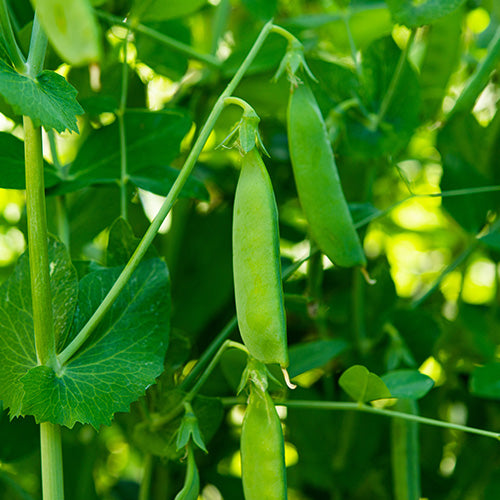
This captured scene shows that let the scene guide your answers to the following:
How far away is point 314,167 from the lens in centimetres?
46

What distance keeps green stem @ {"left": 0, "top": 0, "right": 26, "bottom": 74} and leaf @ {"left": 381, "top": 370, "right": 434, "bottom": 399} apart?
1.22 ft

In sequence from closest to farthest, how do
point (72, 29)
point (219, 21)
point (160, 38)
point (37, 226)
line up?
point (72, 29) → point (37, 226) → point (160, 38) → point (219, 21)

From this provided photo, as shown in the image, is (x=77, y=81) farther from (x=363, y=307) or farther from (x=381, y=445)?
(x=381, y=445)

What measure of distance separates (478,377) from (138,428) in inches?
12.9

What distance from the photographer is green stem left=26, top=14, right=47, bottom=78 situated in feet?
1.32

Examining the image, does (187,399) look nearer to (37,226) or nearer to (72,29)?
(37,226)

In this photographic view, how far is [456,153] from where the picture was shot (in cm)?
67

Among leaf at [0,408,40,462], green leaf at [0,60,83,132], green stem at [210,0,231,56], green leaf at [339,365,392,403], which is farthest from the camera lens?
green stem at [210,0,231,56]

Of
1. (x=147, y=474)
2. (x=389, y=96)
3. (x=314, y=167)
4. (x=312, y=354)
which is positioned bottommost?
(x=147, y=474)

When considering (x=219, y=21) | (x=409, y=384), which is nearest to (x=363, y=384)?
(x=409, y=384)

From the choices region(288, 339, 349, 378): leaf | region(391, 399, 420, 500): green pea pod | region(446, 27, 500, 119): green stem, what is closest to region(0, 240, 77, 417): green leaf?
region(288, 339, 349, 378): leaf

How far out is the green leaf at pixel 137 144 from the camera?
57cm

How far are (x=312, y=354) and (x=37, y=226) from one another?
0.30 meters

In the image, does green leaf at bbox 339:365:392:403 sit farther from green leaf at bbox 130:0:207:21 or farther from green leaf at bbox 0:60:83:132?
green leaf at bbox 130:0:207:21
